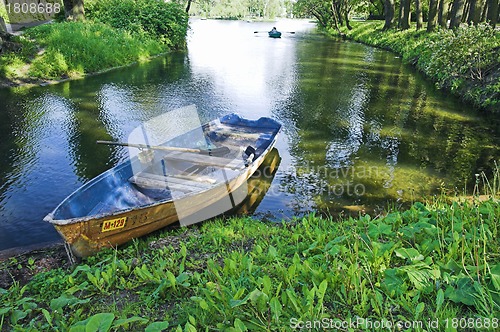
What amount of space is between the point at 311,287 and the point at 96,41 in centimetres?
2403

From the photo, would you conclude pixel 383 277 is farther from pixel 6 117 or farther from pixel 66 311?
pixel 6 117

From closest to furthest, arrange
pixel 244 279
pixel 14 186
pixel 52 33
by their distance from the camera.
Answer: pixel 244 279 → pixel 14 186 → pixel 52 33

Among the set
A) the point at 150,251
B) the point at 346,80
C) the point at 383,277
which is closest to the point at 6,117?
the point at 150,251

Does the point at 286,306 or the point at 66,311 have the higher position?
the point at 286,306

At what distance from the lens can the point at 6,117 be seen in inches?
555

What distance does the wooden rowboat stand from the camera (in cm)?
606

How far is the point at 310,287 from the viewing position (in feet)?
12.2

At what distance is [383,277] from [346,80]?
66.6ft

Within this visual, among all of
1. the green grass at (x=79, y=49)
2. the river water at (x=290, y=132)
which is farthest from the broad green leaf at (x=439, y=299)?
the green grass at (x=79, y=49)

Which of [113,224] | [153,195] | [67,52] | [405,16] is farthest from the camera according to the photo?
[405,16]

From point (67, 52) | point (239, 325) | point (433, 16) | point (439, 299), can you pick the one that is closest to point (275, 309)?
point (239, 325)

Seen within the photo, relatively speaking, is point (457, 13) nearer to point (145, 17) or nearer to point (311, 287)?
point (145, 17)

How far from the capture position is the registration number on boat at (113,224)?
20.1 feet

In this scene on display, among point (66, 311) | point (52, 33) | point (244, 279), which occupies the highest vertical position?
point (52, 33)
